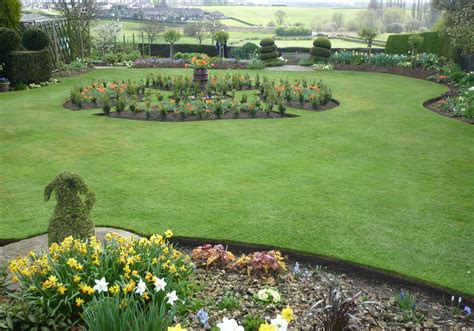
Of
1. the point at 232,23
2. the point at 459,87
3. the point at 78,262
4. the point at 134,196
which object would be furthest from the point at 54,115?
the point at 232,23

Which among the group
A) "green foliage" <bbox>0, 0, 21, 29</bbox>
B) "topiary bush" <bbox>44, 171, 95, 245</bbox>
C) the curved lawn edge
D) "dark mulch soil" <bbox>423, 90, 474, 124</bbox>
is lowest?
the curved lawn edge

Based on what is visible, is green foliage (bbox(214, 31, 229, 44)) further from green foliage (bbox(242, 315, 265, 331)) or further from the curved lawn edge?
green foliage (bbox(242, 315, 265, 331))

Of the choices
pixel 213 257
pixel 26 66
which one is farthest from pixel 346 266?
pixel 26 66

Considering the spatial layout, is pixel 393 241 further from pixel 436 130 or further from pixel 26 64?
pixel 26 64

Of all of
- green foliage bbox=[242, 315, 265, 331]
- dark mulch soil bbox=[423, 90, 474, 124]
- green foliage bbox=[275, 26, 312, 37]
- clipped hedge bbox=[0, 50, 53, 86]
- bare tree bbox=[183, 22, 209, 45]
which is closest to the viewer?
green foliage bbox=[242, 315, 265, 331]

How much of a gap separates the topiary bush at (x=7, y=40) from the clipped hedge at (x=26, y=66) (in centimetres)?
19

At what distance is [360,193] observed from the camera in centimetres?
784

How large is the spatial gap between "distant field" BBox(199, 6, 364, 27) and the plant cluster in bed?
34.1 metres

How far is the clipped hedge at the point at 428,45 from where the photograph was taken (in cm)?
2414

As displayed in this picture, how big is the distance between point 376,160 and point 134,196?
185 inches

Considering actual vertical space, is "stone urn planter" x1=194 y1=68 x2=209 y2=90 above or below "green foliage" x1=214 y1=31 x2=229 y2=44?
below

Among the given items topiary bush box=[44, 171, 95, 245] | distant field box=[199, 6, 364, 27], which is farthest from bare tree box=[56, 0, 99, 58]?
distant field box=[199, 6, 364, 27]

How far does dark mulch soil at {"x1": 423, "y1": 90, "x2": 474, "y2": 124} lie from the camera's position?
44.1 feet

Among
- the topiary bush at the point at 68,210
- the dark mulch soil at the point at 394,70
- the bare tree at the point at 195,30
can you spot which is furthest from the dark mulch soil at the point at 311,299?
the bare tree at the point at 195,30
